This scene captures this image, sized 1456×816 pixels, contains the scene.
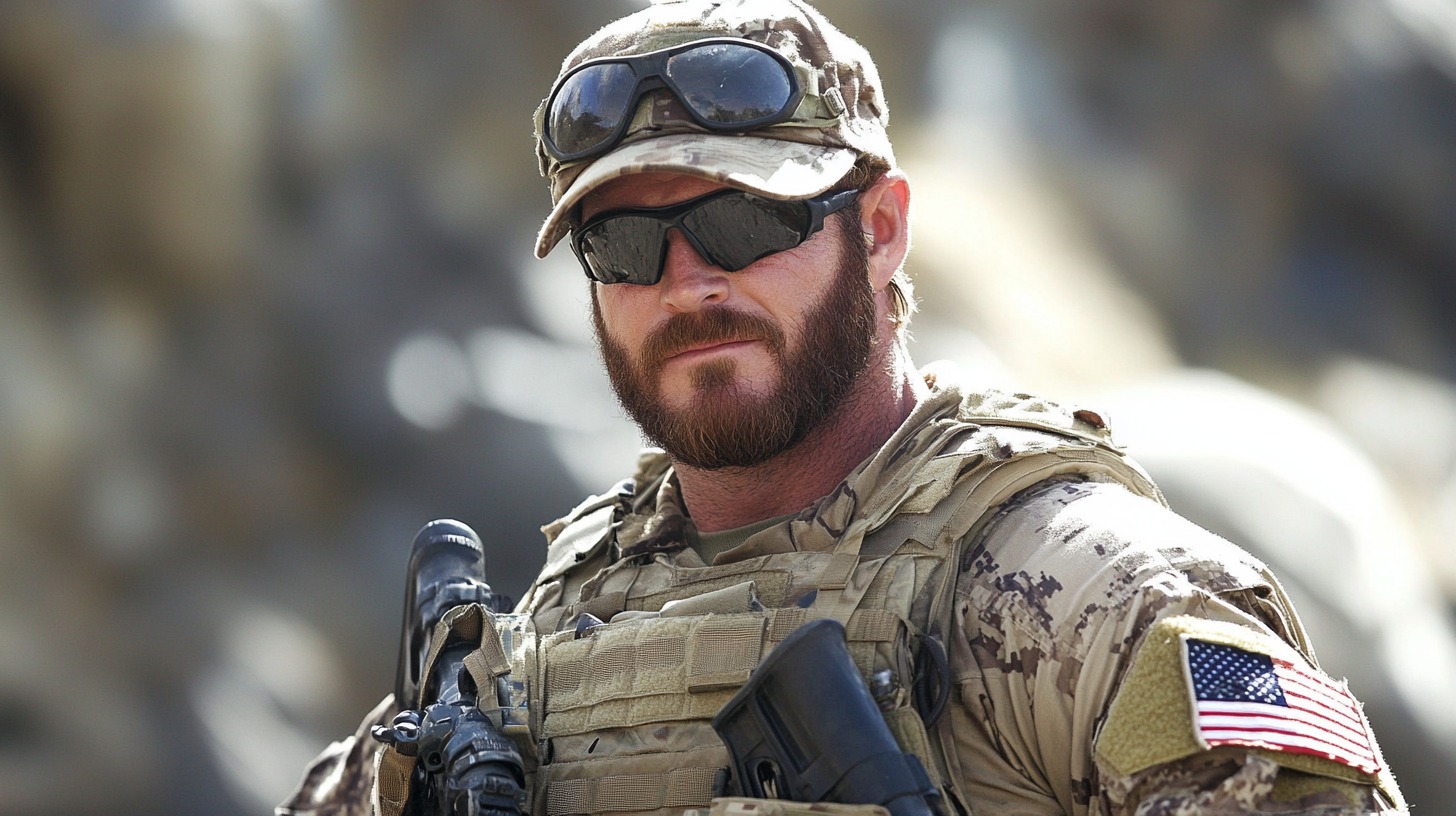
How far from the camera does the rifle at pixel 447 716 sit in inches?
83.8

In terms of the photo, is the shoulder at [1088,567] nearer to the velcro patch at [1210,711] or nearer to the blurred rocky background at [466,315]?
the velcro patch at [1210,711]

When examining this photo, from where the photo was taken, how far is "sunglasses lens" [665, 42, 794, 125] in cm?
238

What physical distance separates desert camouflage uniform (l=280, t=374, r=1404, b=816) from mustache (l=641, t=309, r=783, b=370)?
10.6 inches

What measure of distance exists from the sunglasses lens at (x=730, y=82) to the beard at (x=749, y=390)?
260 mm

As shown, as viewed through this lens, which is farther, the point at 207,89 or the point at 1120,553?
the point at 207,89

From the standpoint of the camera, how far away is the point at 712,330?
236cm

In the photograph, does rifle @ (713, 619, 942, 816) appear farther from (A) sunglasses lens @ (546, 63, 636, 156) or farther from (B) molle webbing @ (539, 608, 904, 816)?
(A) sunglasses lens @ (546, 63, 636, 156)

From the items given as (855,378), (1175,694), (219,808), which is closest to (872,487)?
(855,378)

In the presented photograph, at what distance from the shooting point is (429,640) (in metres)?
2.75

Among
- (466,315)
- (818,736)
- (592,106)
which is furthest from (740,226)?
(466,315)

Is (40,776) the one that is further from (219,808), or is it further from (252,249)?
(252,249)

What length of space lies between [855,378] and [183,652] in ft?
14.7

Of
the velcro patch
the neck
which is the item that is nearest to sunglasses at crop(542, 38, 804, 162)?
the neck

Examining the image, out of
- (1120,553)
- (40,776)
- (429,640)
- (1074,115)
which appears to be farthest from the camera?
(1074,115)
